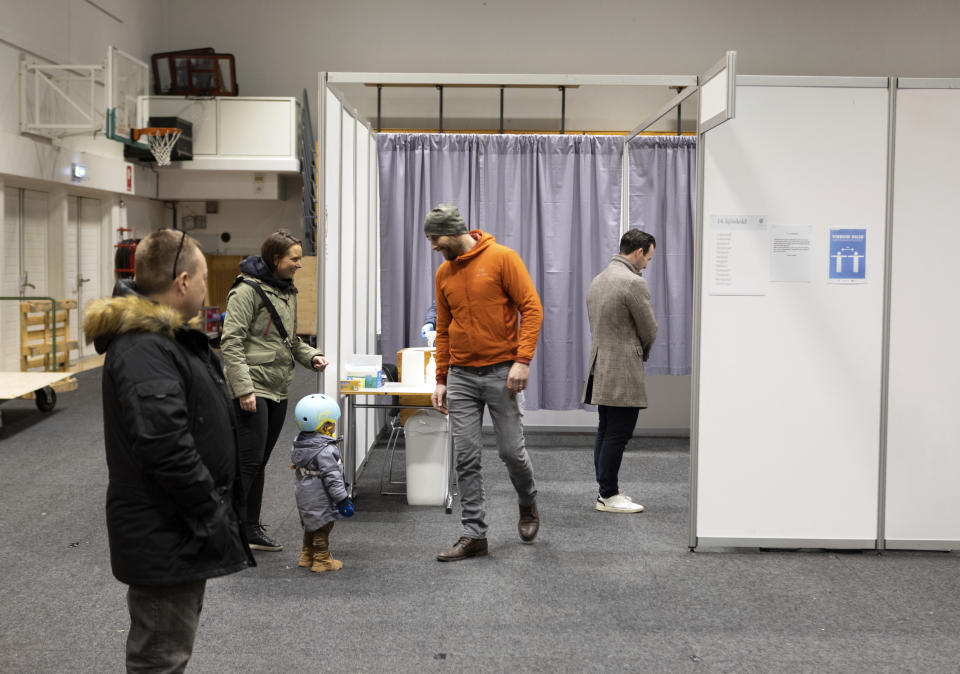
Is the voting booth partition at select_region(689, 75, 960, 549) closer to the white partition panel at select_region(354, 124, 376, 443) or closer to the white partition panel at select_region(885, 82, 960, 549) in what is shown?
the white partition panel at select_region(885, 82, 960, 549)

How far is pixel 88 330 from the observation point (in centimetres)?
170

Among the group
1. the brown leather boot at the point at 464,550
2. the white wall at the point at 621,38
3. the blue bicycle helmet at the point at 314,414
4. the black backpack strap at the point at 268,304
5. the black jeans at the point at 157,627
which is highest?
the white wall at the point at 621,38

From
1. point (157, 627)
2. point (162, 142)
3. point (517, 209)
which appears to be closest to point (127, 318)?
point (157, 627)

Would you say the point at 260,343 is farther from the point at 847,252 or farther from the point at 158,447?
the point at 847,252

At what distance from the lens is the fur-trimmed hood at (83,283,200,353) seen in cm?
166

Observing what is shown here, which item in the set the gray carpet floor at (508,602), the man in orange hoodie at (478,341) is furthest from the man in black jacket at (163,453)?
the man in orange hoodie at (478,341)

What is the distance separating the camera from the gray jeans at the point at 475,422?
3475 mm

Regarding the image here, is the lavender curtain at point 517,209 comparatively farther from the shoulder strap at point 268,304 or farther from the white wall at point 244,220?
the white wall at point 244,220

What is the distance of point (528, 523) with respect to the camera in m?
3.74

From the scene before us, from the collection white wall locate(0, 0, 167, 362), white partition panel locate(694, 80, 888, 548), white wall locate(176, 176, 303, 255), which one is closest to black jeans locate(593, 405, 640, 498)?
white partition panel locate(694, 80, 888, 548)

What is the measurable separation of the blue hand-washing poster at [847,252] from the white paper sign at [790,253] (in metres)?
0.10

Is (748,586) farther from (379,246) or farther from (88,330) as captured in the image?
(379,246)

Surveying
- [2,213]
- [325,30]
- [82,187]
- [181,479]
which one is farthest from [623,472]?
[325,30]

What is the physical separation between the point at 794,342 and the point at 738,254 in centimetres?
43
